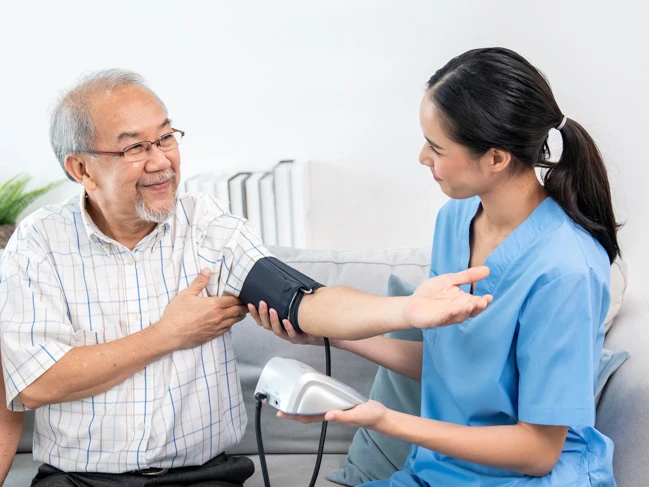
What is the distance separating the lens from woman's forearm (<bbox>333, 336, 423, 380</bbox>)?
170 centimetres

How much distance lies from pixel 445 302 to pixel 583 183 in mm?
379

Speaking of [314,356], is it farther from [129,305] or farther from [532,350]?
[532,350]

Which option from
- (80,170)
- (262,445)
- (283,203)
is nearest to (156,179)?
(80,170)

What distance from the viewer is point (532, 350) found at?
1345mm

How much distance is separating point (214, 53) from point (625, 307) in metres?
1.87

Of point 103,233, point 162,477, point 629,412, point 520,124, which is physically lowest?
point 162,477

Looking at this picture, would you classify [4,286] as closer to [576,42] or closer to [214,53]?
[214,53]

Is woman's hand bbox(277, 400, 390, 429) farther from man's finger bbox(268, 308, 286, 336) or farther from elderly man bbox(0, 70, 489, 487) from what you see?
man's finger bbox(268, 308, 286, 336)

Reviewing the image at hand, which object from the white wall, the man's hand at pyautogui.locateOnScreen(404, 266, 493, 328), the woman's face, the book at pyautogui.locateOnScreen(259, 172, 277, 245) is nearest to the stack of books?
the book at pyautogui.locateOnScreen(259, 172, 277, 245)

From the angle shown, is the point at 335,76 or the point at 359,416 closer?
the point at 359,416

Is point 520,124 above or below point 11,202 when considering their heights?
above

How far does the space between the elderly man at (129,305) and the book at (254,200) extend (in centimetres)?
129

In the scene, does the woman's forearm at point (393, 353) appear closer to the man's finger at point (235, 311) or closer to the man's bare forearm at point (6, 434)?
the man's finger at point (235, 311)

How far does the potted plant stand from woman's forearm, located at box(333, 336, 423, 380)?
6.24ft
